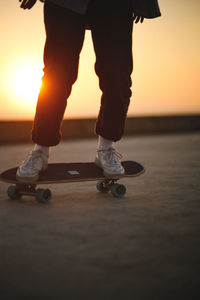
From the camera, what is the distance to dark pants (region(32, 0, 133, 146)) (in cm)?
225

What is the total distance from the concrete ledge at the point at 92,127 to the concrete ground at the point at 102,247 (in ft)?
19.7

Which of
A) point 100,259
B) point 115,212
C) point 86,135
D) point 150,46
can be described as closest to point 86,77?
point 86,135

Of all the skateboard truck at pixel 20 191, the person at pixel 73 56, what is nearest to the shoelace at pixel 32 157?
the person at pixel 73 56

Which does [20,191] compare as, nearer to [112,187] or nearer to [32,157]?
[32,157]

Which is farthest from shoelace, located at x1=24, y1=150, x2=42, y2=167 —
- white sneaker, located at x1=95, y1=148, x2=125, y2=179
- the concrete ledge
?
the concrete ledge

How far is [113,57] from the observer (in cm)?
229

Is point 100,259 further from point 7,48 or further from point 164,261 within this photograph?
point 7,48

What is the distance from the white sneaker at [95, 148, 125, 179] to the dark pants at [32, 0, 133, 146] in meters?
0.31

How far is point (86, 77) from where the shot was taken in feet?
31.4

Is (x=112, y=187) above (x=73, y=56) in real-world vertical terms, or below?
below

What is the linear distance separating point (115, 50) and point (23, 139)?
6.29 metres

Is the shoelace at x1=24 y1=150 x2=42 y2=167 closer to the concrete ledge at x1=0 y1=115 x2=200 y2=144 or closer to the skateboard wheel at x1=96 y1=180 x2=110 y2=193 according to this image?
the skateboard wheel at x1=96 y1=180 x2=110 y2=193

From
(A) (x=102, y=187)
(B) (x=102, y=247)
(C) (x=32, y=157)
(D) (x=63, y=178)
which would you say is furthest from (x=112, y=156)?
(B) (x=102, y=247)

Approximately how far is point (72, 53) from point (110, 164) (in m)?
0.67
